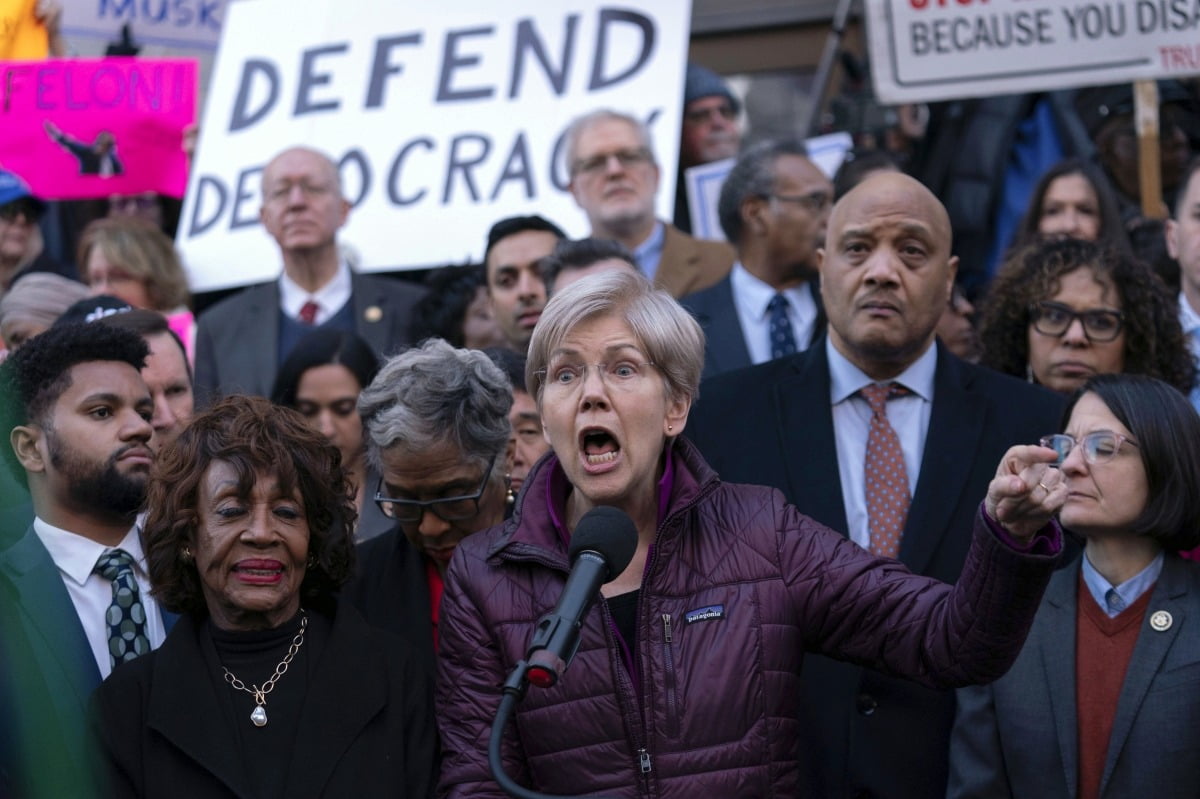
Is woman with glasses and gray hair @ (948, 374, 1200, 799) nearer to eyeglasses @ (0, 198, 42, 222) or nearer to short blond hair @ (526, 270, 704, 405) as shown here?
short blond hair @ (526, 270, 704, 405)

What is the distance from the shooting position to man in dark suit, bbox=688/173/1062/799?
456cm

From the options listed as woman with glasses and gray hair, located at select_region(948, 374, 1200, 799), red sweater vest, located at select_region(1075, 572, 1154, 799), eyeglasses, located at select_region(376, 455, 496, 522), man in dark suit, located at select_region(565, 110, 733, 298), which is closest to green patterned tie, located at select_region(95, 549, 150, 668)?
eyeglasses, located at select_region(376, 455, 496, 522)

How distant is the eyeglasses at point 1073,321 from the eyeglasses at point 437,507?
2.09 metres

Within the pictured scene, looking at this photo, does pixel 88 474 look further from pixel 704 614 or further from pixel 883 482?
pixel 883 482

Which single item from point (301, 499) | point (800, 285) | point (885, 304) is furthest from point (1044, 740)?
point (800, 285)

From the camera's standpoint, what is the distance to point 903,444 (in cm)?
483

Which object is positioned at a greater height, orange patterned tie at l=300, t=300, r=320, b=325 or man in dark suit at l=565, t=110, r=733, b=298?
man in dark suit at l=565, t=110, r=733, b=298

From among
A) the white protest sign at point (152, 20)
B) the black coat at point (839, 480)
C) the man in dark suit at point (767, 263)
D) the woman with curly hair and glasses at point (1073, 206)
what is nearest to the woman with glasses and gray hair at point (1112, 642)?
the black coat at point (839, 480)

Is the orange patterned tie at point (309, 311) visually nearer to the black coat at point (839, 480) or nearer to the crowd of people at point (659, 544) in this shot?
the crowd of people at point (659, 544)

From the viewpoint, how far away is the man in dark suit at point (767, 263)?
6457mm

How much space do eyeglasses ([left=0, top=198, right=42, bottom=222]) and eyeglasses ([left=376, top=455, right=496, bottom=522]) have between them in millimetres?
3818

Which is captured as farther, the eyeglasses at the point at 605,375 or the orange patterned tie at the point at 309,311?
the orange patterned tie at the point at 309,311

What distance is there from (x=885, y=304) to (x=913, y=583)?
1.33 metres

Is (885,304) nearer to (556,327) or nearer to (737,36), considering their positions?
(556,327)
